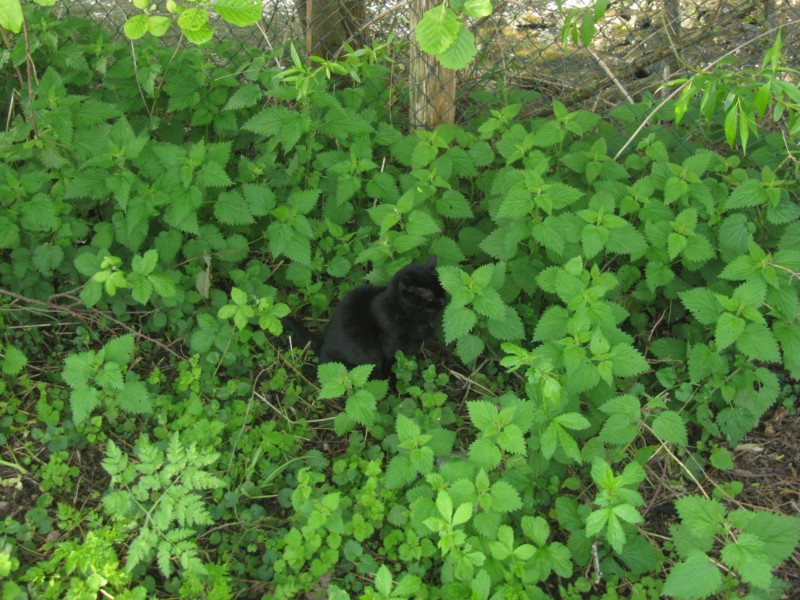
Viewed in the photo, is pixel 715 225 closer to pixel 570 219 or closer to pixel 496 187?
pixel 570 219

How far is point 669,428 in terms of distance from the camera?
2564mm

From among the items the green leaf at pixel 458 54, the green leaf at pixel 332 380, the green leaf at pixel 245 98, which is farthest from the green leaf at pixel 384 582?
the green leaf at pixel 245 98

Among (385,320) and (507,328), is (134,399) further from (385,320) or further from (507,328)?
(507,328)

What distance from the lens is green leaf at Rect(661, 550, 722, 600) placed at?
2008 millimetres

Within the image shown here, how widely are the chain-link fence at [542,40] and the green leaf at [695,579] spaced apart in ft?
8.98

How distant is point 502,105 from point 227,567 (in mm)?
2999

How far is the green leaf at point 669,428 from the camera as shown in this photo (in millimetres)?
2555

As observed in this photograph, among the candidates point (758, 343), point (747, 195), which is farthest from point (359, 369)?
point (747, 195)

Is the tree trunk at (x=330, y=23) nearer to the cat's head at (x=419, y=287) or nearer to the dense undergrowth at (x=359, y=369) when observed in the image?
the dense undergrowth at (x=359, y=369)

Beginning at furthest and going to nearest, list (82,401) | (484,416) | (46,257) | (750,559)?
(46,257), (82,401), (484,416), (750,559)

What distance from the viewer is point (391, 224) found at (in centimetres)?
312

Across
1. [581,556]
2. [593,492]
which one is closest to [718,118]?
[593,492]

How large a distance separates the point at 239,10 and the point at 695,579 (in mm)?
2134

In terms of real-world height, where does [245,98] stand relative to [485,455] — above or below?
A: above
